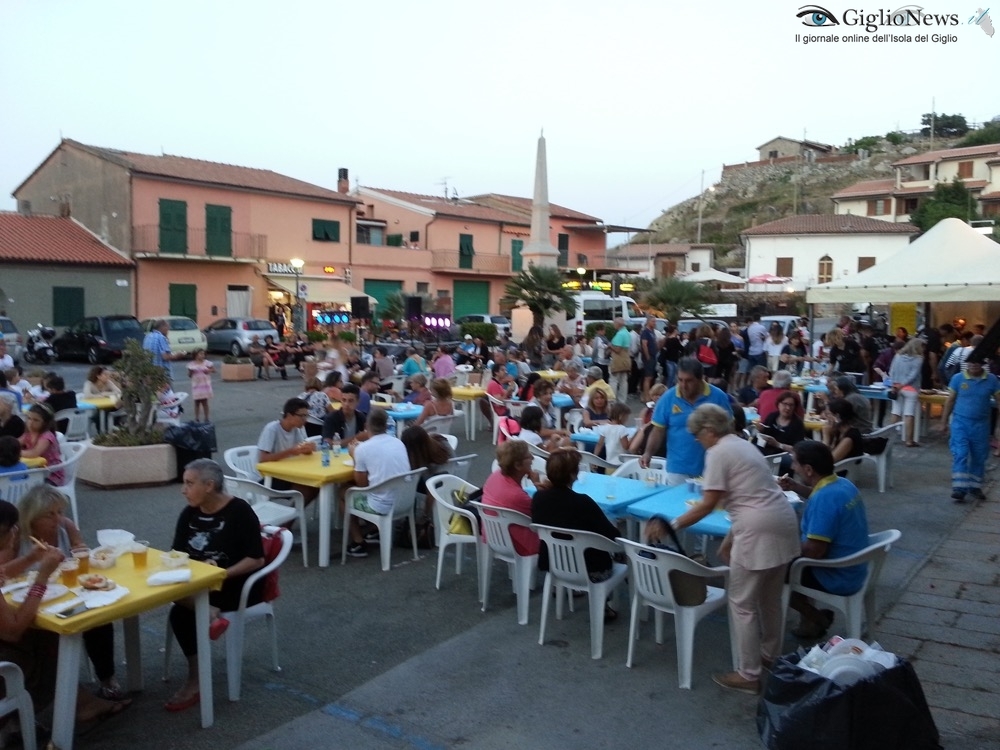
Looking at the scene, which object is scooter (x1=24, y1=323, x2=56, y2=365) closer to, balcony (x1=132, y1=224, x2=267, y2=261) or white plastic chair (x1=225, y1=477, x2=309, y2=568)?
balcony (x1=132, y1=224, x2=267, y2=261)

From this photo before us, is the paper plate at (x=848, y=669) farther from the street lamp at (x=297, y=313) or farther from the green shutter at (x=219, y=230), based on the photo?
the green shutter at (x=219, y=230)

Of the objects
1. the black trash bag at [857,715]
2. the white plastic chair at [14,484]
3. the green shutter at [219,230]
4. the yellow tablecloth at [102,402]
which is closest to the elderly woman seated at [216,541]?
the white plastic chair at [14,484]

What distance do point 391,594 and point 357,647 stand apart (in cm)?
83

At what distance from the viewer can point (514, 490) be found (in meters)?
4.98

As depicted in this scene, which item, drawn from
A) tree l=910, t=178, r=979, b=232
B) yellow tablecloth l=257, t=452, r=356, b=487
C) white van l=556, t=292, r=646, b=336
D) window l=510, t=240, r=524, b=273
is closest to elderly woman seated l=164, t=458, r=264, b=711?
yellow tablecloth l=257, t=452, r=356, b=487

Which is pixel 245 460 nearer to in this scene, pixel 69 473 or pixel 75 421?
pixel 69 473

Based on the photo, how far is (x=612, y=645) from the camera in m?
4.61

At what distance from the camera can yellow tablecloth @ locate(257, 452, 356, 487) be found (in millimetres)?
5867

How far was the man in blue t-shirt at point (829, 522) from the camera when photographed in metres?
4.09

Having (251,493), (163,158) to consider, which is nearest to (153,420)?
(251,493)

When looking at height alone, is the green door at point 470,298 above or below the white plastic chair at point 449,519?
above

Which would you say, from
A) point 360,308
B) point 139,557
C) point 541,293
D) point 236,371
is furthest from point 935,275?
point 360,308

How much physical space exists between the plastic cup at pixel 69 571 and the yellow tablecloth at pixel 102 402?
256 inches

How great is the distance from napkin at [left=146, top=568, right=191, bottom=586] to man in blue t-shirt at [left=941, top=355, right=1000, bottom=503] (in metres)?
6.94
